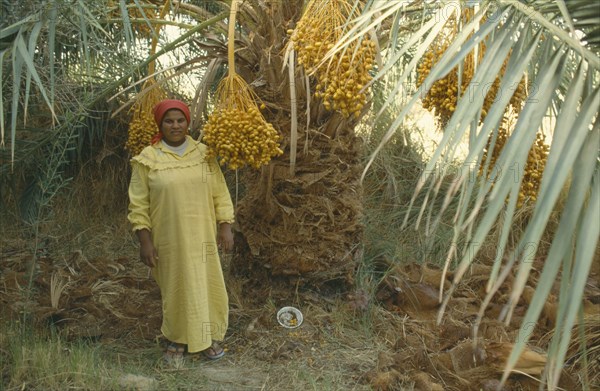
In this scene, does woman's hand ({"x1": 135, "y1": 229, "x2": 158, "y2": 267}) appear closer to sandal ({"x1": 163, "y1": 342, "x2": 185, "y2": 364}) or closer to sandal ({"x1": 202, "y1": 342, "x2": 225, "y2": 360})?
sandal ({"x1": 163, "y1": 342, "x2": 185, "y2": 364})

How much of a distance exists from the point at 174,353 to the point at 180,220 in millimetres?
787

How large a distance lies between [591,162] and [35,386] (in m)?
2.91

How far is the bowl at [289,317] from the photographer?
4719 mm

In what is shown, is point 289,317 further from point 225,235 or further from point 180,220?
point 180,220

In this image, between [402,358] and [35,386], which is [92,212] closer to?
[35,386]

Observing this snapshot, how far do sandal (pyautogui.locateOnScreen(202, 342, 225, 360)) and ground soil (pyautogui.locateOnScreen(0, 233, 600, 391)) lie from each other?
0.13 feet

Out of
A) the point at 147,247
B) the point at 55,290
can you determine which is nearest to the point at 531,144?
the point at 147,247

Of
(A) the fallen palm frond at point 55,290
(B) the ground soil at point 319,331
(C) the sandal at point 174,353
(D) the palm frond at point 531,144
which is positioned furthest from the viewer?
(A) the fallen palm frond at point 55,290

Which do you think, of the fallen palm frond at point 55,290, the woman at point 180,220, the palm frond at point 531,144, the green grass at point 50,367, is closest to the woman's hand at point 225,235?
the woman at point 180,220

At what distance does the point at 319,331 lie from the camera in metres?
4.71

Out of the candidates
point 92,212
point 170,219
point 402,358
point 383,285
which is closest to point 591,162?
point 402,358

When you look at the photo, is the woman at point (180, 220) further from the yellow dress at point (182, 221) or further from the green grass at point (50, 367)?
the green grass at point (50, 367)

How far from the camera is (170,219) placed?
424 cm

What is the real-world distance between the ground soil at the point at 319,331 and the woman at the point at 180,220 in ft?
0.79
